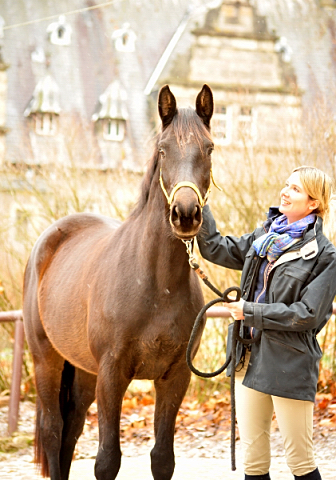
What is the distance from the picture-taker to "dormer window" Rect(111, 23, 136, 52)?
64.3 ft

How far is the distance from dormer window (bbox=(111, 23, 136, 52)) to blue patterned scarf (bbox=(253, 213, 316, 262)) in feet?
59.7

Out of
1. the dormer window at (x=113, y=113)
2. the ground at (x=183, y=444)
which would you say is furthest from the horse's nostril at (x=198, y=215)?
the dormer window at (x=113, y=113)

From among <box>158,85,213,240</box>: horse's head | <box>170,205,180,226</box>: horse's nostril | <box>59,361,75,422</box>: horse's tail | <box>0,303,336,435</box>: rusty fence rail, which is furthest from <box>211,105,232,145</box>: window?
<box>170,205,180,226</box>: horse's nostril

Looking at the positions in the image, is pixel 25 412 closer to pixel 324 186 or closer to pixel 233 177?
pixel 233 177

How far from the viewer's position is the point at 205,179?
275cm

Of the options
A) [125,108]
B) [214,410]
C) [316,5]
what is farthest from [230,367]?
[316,5]

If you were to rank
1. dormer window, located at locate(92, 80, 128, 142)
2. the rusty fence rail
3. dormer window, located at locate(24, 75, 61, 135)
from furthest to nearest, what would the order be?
dormer window, located at locate(92, 80, 128, 142) → dormer window, located at locate(24, 75, 61, 135) → the rusty fence rail

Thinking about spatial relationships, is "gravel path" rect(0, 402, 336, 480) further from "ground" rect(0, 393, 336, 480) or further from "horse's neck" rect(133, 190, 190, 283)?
"horse's neck" rect(133, 190, 190, 283)

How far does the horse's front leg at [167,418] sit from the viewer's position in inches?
120

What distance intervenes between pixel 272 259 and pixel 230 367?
55cm

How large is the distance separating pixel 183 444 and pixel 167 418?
2306 mm

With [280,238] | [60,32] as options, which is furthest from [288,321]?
[60,32]

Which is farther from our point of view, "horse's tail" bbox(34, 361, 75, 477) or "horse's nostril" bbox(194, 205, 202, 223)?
"horse's tail" bbox(34, 361, 75, 477)

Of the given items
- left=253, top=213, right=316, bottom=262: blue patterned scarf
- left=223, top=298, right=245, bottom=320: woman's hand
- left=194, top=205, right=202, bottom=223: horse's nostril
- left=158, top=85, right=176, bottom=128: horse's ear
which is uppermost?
left=158, top=85, right=176, bottom=128: horse's ear
